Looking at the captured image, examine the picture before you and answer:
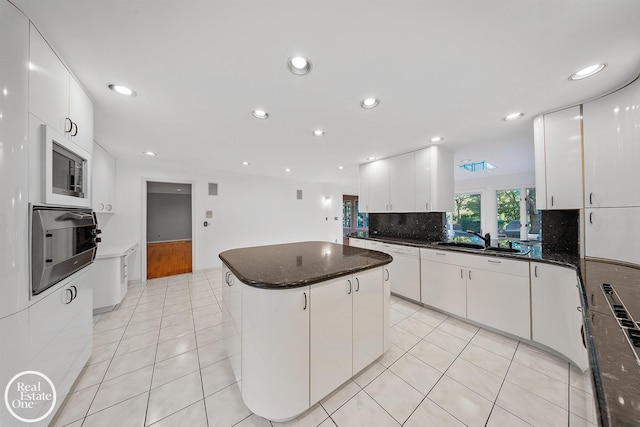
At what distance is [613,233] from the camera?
1.73 meters

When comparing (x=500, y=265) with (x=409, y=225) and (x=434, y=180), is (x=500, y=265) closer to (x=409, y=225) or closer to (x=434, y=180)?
(x=434, y=180)

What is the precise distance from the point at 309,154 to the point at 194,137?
65.9 inches

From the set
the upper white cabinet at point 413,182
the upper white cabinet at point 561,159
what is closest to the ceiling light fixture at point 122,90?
the upper white cabinet at point 413,182

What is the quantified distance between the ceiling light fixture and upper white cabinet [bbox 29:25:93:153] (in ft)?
0.66

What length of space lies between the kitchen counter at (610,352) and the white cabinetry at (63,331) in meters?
2.27

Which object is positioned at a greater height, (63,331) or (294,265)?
(294,265)

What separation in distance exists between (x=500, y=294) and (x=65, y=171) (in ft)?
12.7

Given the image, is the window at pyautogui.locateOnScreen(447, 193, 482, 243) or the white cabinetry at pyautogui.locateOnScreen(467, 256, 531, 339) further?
the window at pyautogui.locateOnScreen(447, 193, 482, 243)

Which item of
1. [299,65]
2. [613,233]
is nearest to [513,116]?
[613,233]

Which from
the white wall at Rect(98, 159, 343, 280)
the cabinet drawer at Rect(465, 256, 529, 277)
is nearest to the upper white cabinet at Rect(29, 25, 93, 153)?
the white wall at Rect(98, 159, 343, 280)

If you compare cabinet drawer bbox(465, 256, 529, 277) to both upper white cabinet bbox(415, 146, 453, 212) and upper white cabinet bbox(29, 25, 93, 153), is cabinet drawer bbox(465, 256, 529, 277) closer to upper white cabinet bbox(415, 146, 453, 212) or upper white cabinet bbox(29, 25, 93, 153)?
upper white cabinet bbox(415, 146, 453, 212)

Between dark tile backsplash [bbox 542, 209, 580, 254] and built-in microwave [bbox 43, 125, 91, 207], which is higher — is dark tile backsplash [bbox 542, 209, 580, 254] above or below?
below

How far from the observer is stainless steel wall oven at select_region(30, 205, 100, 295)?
1116mm

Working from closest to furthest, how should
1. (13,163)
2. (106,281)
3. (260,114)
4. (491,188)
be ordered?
(13,163) < (260,114) < (106,281) < (491,188)
